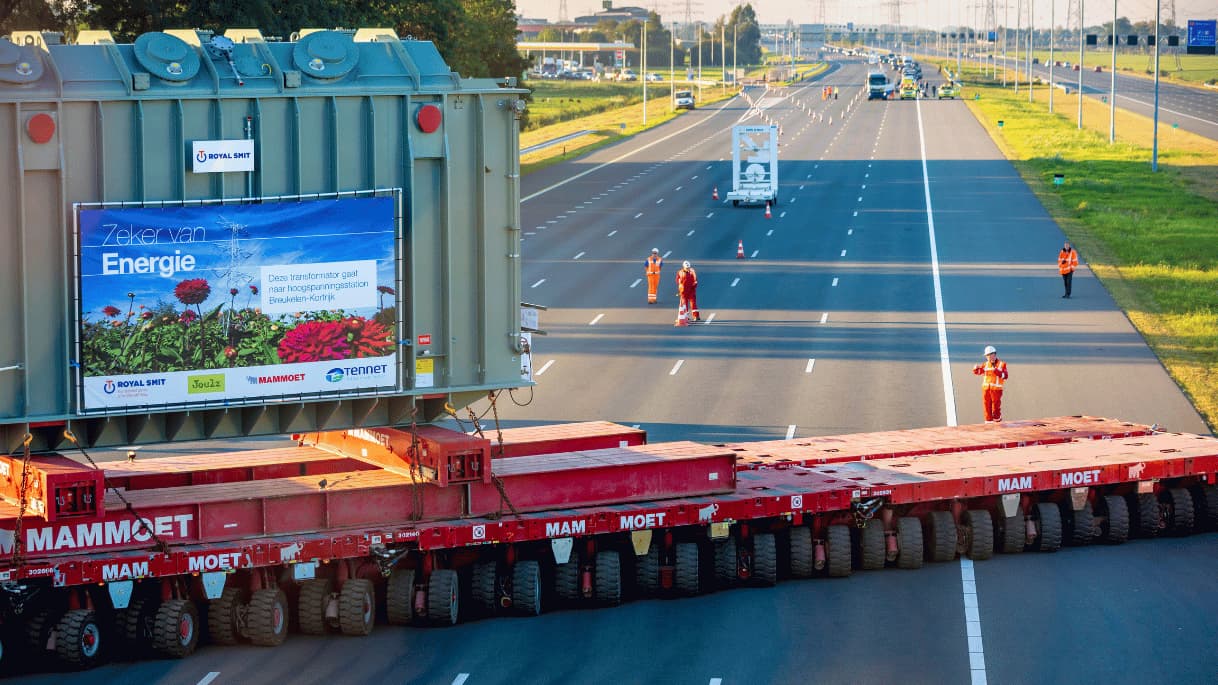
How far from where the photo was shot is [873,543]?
20578mm

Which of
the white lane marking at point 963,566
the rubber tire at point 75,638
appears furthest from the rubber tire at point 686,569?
the rubber tire at point 75,638

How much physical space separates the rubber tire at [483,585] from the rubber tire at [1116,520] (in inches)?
331

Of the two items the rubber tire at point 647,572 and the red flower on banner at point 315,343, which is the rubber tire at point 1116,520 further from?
the red flower on banner at point 315,343

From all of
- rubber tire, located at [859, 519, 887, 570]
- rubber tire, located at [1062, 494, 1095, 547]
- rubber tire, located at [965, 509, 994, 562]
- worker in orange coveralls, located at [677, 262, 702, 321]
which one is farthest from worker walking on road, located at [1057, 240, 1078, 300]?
rubber tire, located at [859, 519, 887, 570]

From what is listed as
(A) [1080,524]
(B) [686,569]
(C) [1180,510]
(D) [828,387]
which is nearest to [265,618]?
(B) [686,569]

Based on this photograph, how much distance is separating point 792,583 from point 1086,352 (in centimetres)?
2062

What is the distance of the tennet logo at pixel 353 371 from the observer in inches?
Answer: 664

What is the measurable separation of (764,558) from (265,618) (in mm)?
5736

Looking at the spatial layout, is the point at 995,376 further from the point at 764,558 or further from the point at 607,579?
the point at 607,579

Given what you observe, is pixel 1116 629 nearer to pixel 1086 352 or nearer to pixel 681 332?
pixel 1086 352

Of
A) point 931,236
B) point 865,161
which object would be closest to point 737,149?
point 931,236

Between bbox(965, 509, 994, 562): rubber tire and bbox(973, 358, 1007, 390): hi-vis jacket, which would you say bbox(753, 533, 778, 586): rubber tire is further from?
bbox(973, 358, 1007, 390): hi-vis jacket

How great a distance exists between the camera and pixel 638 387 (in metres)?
34.5

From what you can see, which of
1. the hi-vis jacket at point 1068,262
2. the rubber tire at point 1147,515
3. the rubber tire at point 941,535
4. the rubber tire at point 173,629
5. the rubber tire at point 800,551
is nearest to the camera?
the rubber tire at point 173,629
